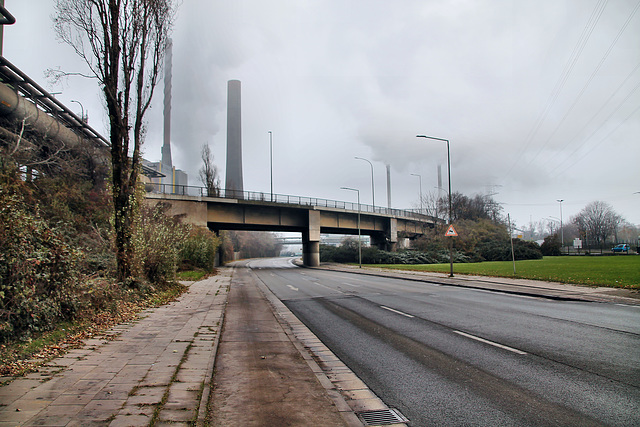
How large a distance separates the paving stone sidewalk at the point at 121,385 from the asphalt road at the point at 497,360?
235 cm

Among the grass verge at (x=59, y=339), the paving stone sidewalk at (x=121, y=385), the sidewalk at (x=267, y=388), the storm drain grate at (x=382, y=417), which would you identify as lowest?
the storm drain grate at (x=382, y=417)

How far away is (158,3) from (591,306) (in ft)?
58.7

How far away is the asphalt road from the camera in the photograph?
13.8 ft

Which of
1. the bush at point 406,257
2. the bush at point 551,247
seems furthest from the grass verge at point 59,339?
the bush at point 551,247

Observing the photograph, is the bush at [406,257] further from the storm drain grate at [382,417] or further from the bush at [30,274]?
the storm drain grate at [382,417]

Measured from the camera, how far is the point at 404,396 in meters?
4.70

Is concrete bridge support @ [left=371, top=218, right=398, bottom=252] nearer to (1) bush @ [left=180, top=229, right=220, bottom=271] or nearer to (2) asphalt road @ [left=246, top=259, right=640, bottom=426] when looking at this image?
(1) bush @ [left=180, top=229, right=220, bottom=271]

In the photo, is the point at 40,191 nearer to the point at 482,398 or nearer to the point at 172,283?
the point at 172,283

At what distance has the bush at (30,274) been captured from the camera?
608 centimetres

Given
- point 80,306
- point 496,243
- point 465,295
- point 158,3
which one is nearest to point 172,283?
point 80,306

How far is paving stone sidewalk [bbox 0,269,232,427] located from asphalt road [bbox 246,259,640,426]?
7.71 feet

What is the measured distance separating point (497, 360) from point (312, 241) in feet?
151

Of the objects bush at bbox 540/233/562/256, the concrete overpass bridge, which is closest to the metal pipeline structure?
the concrete overpass bridge

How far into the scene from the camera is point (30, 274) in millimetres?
6434
